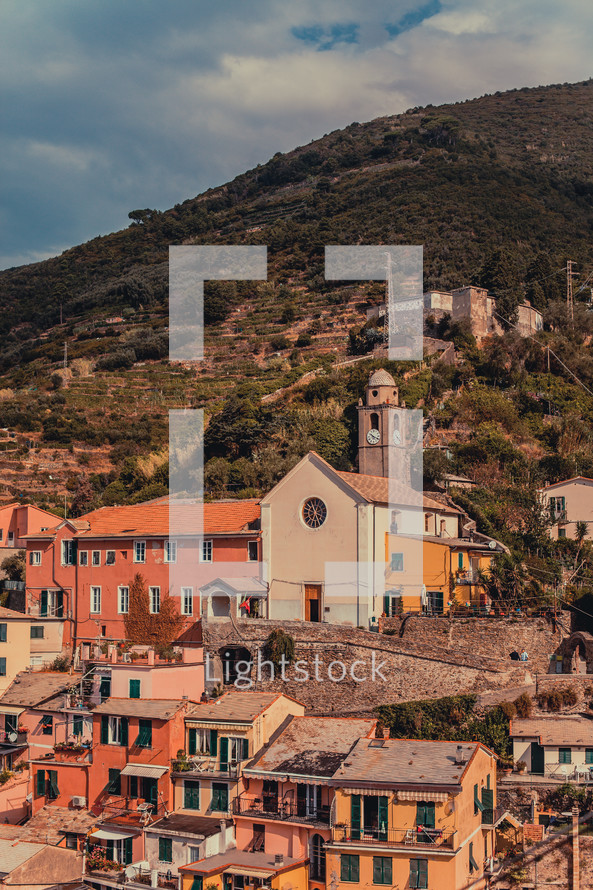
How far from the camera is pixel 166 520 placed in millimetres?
42125

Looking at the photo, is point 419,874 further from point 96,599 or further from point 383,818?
point 96,599

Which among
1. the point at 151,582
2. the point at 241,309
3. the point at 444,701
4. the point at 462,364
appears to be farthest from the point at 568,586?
the point at 241,309

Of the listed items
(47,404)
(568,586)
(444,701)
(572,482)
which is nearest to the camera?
(444,701)

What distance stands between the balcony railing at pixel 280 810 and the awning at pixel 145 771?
8.19ft

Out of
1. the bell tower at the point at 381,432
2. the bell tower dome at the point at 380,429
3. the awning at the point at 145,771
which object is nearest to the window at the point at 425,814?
the awning at the point at 145,771

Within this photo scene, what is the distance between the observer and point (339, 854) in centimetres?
2764

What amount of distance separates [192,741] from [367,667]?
6099mm

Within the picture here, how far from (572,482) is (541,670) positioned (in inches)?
A: 611

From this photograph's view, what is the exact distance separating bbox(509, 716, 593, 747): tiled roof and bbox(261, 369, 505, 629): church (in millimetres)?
6725

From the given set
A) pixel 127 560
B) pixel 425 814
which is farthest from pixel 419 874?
pixel 127 560

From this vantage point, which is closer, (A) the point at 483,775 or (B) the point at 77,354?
(A) the point at 483,775

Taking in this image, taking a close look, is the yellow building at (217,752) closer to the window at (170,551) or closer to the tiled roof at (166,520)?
the window at (170,551)

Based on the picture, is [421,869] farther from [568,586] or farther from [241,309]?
[241,309]

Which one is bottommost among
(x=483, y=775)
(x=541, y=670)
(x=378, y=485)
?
(x=483, y=775)
